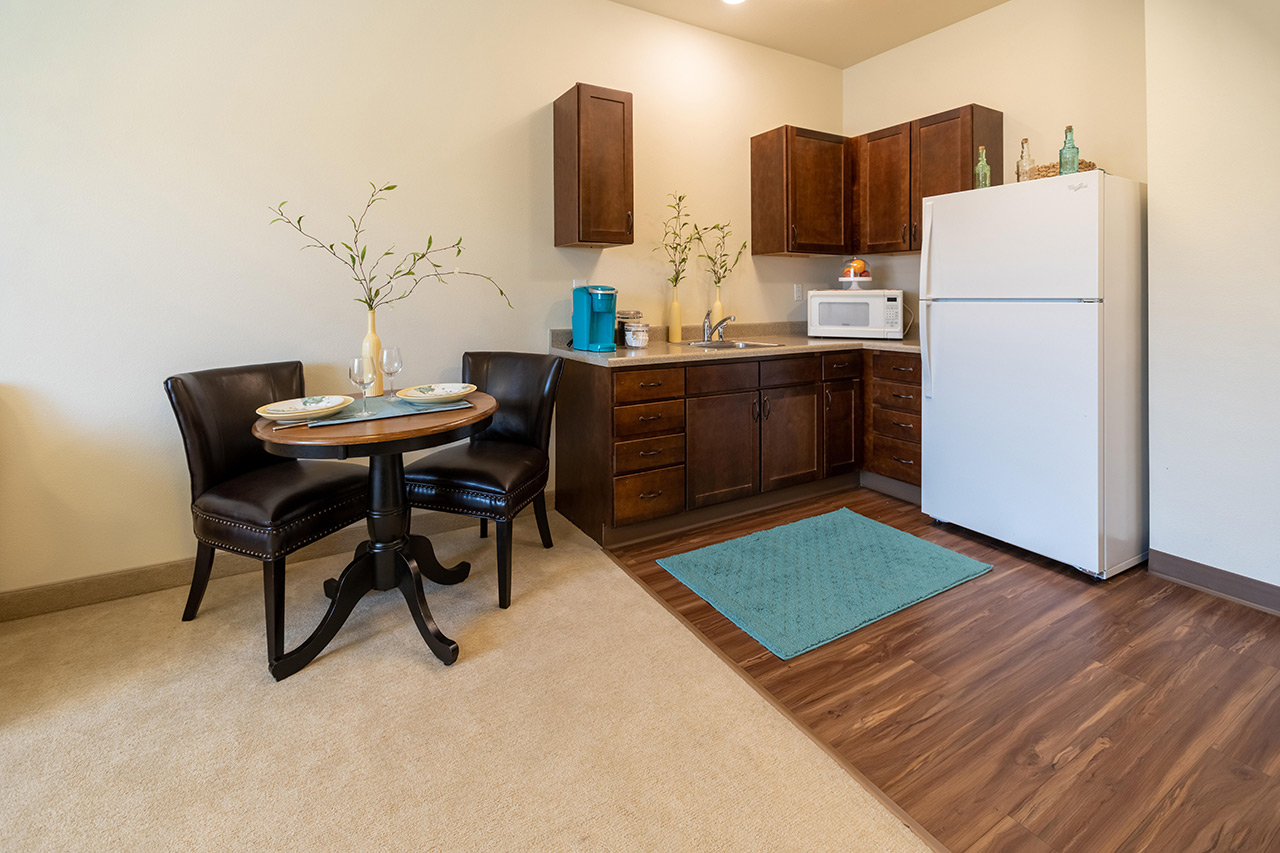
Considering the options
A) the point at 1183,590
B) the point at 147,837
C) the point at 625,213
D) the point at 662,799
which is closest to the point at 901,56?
the point at 625,213

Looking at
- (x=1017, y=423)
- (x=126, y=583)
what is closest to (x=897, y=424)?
(x=1017, y=423)

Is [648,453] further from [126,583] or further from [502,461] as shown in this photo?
[126,583]

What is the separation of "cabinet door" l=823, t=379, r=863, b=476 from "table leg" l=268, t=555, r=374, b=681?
2490mm

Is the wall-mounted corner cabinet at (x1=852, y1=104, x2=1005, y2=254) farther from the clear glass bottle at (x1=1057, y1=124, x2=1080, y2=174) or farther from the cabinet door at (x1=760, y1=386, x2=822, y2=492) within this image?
the cabinet door at (x1=760, y1=386, x2=822, y2=492)

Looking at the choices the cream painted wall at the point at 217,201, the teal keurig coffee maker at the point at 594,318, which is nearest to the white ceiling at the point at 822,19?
the cream painted wall at the point at 217,201

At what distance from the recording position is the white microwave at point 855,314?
12.0ft

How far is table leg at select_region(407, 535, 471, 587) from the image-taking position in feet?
8.33

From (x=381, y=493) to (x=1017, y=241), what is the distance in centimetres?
272

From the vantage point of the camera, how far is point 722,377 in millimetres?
3180

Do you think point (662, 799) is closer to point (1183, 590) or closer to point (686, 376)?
point (686, 376)

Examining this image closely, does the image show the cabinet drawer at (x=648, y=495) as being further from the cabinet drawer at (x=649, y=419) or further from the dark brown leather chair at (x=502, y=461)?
the dark brown leather chair at (x=502, y=461)

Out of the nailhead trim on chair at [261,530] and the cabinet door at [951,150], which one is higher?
the cabinet door at [951,150]

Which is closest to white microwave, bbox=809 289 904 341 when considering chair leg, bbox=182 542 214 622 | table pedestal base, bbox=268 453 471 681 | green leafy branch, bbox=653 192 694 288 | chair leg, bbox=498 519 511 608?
green leafy branch, bbox=653 192 694 288

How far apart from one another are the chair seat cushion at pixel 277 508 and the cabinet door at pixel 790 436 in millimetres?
1999
